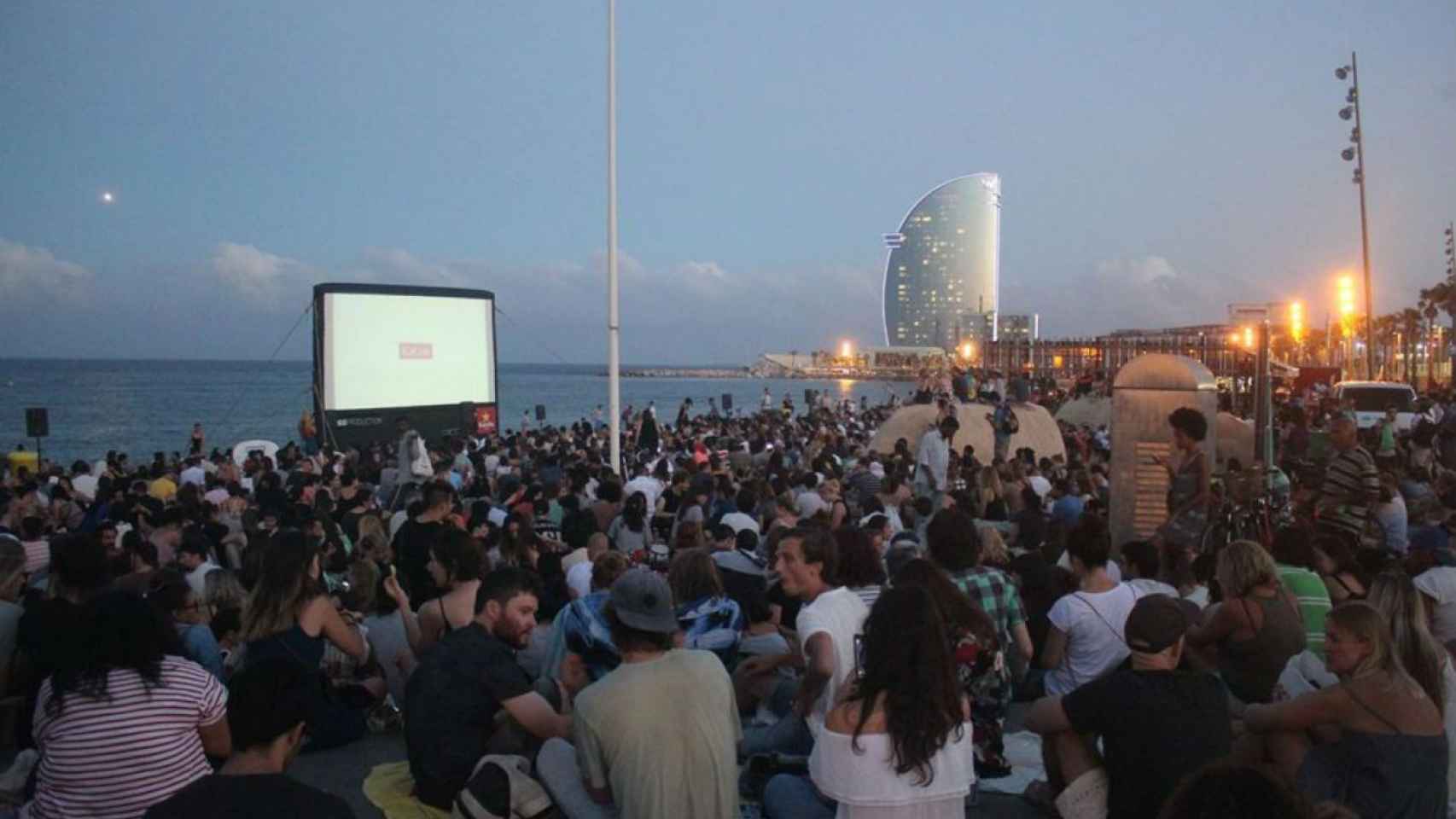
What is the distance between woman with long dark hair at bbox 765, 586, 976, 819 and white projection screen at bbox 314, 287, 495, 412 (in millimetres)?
22104

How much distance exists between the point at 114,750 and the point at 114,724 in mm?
89

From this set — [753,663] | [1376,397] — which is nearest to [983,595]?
[753,663]

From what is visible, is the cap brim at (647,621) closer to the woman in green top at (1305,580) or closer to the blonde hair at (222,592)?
the woman in green top at (1305,580)

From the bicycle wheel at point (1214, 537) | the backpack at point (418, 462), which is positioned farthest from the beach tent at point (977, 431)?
the bicycle wheel at point (1214, 537)

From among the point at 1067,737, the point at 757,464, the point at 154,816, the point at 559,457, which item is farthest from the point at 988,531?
the point at 559,457

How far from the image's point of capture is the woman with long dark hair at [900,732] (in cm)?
333

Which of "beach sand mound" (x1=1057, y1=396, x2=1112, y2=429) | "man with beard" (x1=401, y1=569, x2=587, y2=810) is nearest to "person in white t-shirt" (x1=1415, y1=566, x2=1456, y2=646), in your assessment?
"man with beard" (x1=401, y1=569, x2=587, y2=810)

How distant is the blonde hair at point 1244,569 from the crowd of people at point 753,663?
13 millimetres

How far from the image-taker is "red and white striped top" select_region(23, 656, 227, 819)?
3.77 m

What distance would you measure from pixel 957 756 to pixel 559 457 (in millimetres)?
13965

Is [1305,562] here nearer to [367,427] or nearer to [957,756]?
[957,756]

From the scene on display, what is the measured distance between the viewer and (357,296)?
2453cm

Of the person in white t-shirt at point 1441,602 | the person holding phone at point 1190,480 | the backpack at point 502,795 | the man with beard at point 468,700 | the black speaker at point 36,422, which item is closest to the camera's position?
the backpack at point 502,795

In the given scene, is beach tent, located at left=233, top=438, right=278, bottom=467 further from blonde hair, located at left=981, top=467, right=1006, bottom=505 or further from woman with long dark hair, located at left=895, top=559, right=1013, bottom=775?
woman with long dark hair, located at left=895, top=559, right=1013, bottom=775
